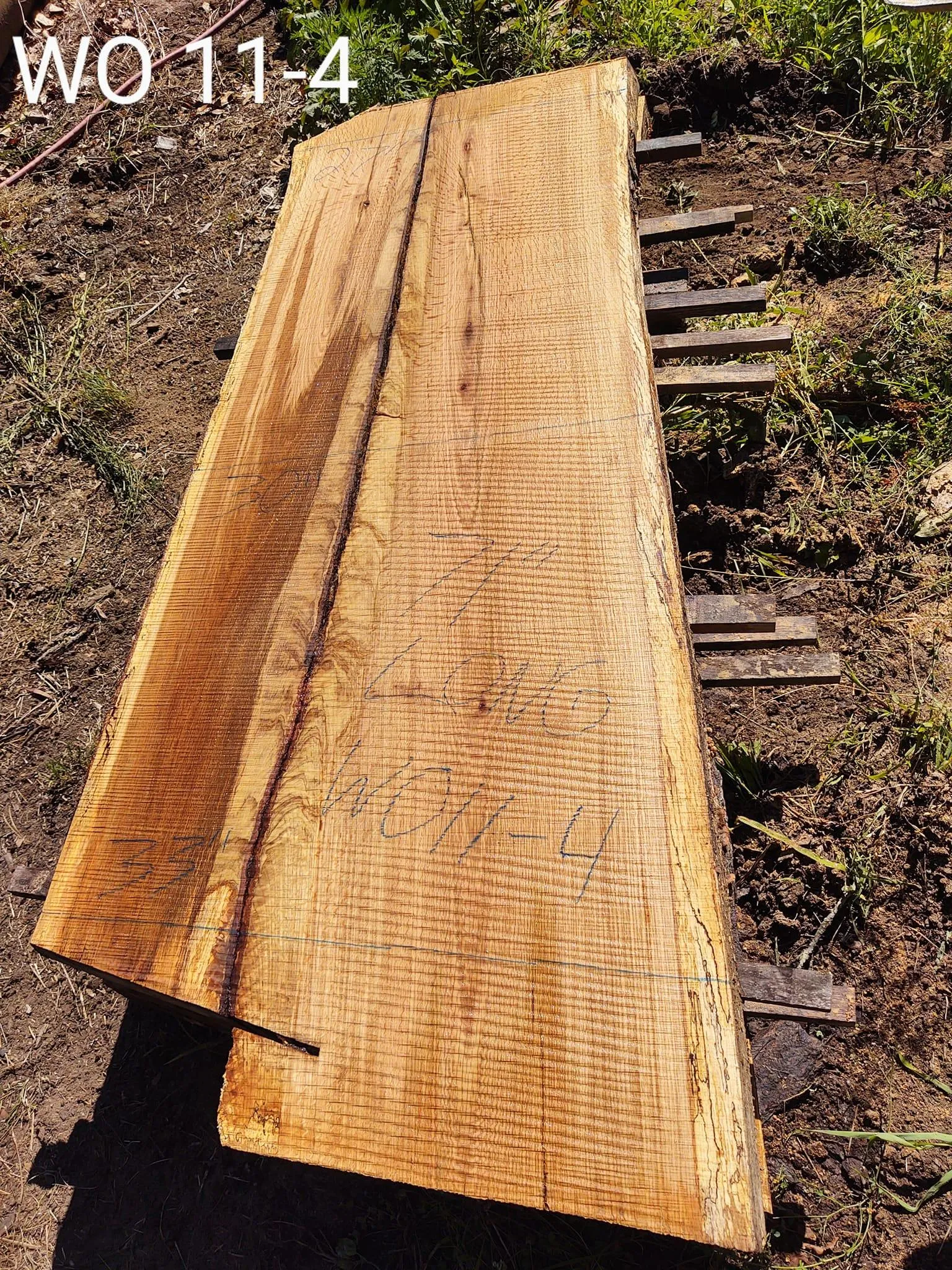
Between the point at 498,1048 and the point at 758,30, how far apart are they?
395cm

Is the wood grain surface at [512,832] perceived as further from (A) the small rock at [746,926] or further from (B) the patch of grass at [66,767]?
(B) the patch of grass at [66,767]

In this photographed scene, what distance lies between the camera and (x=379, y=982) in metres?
1.25

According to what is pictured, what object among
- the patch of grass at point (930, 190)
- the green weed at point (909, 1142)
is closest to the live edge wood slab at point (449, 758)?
the green weed at point (909, 1142)

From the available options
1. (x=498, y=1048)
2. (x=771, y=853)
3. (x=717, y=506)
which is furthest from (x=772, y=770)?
(x=498, y=1048)

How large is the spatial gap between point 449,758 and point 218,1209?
147cm

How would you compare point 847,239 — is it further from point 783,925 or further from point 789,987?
point 789,987

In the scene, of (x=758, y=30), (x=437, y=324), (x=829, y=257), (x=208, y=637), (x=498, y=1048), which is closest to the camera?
(x=498, y=1048)

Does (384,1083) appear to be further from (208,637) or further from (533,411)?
(533,411)

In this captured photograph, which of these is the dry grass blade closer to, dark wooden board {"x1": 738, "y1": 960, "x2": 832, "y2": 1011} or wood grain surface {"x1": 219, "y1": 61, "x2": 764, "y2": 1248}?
dark wooden board {"x1": 738, "y1": 960, "x2": 832, "y2": 1011}

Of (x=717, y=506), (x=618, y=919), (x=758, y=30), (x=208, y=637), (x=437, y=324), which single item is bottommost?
(x=717, y=506)

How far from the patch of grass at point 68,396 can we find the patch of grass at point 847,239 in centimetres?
257

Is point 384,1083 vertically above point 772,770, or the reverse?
point 384,1083

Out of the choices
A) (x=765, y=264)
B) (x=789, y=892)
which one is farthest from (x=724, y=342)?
(x=789, y=892)

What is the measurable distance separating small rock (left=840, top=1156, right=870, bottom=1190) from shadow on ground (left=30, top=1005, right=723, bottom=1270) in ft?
1.09
